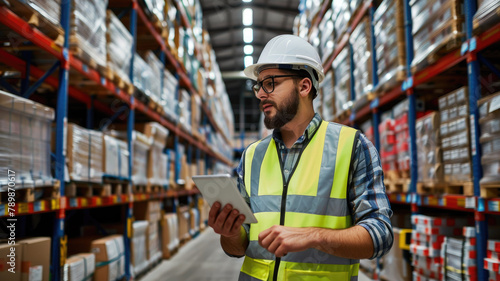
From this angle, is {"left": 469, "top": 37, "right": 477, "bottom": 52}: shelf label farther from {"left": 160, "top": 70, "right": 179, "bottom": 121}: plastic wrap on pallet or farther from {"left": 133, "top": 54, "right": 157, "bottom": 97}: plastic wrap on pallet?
{"left": 160, "top": 70, "right": 179, "bottom": 121}: plastic wrap on pallet

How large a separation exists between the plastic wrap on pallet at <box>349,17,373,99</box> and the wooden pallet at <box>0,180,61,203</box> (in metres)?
3.85

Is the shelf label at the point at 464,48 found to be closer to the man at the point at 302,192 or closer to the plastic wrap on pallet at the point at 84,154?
the man at the point at 302,192

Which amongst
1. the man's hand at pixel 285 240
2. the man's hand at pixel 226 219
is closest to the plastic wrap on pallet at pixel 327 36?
the man's hand at pixel 226 219

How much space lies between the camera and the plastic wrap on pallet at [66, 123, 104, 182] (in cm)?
354

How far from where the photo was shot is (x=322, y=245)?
1.43 metres

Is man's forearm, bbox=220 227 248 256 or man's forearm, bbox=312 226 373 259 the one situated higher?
man's forearm, bbox=312 226 373 259

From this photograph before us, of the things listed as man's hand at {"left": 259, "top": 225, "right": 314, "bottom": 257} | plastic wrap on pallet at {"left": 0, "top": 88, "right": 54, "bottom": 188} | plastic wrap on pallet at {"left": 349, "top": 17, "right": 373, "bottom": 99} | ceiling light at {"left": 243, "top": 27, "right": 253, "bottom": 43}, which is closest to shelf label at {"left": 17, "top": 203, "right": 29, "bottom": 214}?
plastic wrap on pallet at {"left": 0, "top": 88, "right": 54, "bottom": 188}

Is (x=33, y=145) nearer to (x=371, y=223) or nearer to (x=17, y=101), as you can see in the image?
(x=17, y=101)

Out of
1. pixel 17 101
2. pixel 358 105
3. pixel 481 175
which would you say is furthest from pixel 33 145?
pixel 358 105

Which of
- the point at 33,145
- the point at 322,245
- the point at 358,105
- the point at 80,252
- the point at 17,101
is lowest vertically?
the point at 80,252

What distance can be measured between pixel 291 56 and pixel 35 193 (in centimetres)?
235

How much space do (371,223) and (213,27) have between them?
60.5ft

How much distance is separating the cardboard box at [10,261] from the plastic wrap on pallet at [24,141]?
0.42 m

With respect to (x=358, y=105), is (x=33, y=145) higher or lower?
lower
